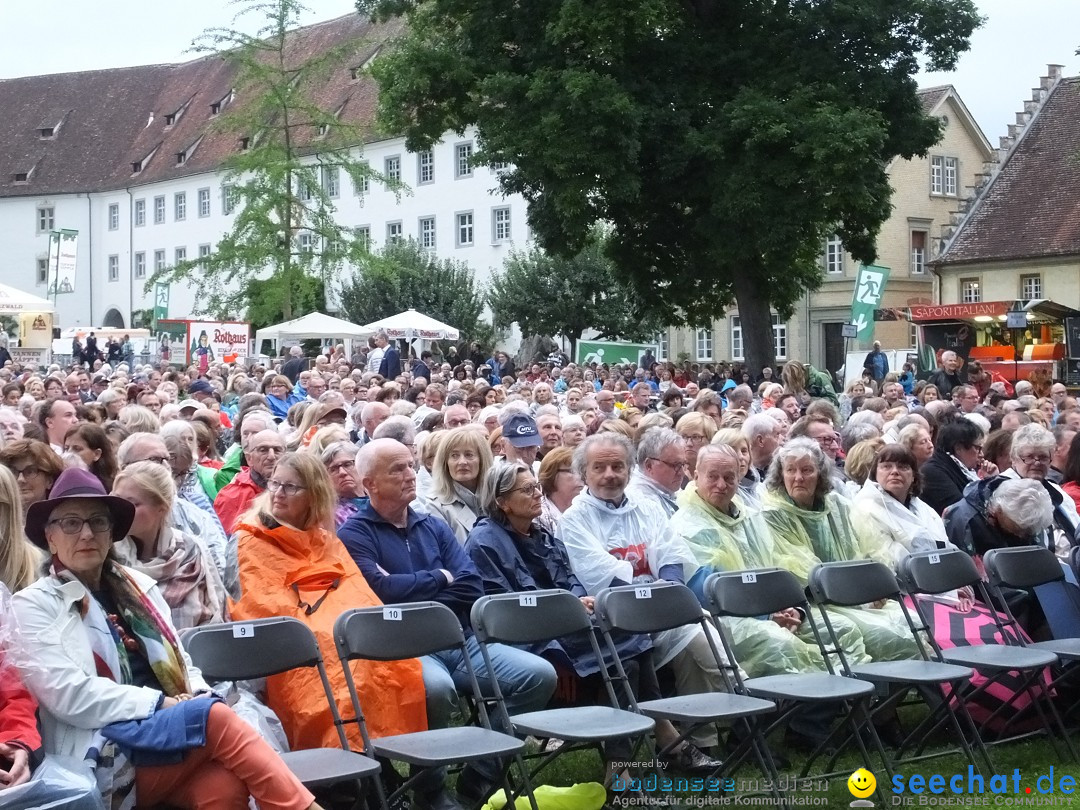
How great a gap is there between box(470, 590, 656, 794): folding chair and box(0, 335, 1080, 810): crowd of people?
212mm

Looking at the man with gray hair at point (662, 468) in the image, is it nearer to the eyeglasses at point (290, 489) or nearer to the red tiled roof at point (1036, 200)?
the eyeglasses at point (290, 489)

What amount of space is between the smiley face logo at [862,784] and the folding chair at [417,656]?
4.92ft

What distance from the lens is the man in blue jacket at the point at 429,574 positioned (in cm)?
591

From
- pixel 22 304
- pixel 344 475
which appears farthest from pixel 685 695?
pixel 22 304

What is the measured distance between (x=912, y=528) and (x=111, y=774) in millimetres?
4844

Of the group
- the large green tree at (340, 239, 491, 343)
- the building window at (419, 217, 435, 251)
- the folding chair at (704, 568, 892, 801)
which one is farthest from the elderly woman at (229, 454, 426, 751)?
the building window at (419, 217, 435, 251)

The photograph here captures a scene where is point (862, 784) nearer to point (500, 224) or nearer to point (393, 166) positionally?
point (500, 224)

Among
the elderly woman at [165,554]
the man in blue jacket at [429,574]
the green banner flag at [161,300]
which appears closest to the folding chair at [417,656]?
the man in blue jacket at [429,574]

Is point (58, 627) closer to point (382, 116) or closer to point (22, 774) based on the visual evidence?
point (22, 774)

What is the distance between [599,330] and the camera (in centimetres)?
4816

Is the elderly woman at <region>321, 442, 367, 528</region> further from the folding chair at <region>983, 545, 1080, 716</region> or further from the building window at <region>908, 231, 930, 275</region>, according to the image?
the building window at <region>908, 231, 930, 275</region>

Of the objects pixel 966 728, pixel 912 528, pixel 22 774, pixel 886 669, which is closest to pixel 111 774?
pixel 22 774

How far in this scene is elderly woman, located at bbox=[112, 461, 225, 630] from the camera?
5719mm

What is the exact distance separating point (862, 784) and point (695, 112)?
22.8 m
